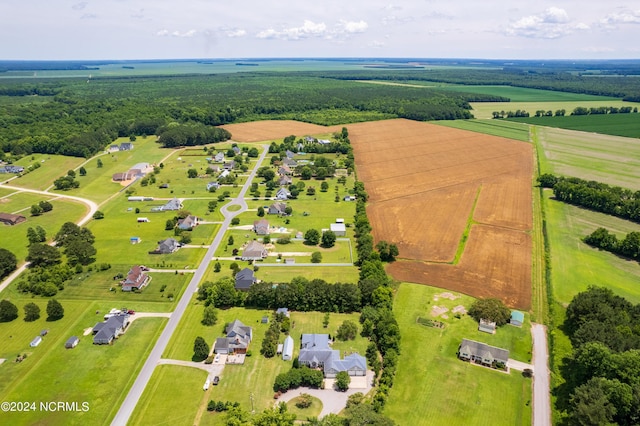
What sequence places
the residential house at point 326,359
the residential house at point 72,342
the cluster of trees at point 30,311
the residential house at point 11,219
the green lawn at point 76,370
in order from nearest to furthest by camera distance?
the green lawn at point 76,370 < the residential house at point 326,359 < the residential house at point 72,342 < the cluster of trees at point 30,311 < the residential house at point 11,219

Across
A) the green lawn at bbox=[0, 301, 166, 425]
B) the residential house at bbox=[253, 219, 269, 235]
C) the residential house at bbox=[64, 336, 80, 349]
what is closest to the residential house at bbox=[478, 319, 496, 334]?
the green lawn at bbox=[0, 301, 166, 425]

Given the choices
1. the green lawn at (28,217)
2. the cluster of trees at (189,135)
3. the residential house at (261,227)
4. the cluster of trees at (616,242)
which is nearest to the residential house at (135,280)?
the residential house at (261,227)

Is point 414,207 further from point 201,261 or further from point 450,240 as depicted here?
point 201,261

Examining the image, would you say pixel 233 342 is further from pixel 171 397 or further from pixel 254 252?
pixel 254 252

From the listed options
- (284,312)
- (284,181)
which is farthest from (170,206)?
(284,312)

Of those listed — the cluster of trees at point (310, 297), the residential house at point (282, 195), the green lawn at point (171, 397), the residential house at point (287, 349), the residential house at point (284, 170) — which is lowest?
the green lawn at point (171, 397)

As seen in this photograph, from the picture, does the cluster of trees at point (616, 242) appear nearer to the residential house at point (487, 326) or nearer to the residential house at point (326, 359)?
the residential house at point (487, 326)
